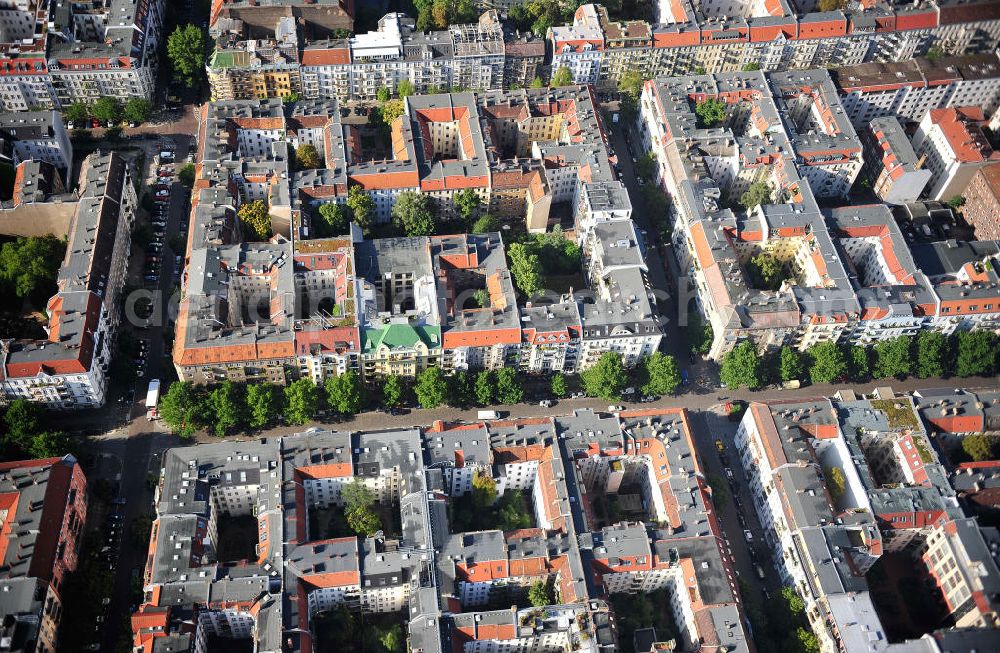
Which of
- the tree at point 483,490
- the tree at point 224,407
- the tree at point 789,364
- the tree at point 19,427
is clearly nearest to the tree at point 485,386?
the tree at point 483,490

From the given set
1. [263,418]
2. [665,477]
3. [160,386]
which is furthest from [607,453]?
[160,386]

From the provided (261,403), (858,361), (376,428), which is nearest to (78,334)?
(261,403)

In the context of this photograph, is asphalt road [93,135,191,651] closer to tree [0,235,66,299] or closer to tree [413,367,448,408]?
tree [0,235,66,299]

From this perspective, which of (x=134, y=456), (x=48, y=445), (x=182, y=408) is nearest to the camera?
(x=48, y=445)

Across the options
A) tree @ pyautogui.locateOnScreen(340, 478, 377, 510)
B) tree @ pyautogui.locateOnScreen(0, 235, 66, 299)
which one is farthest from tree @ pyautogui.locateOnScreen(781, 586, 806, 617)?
tree @ pyautogui.locateOnScreen(0, 235, 66, 299)

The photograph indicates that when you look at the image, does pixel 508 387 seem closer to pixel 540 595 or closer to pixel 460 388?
pixel 460 388

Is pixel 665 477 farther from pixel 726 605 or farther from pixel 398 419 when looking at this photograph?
pixel 398 419
